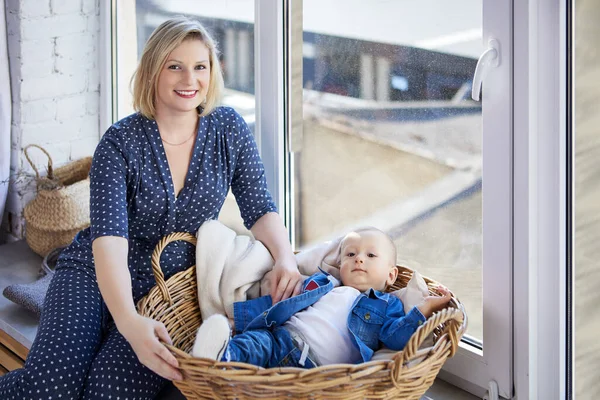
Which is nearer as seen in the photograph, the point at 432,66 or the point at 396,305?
the point at 396,305

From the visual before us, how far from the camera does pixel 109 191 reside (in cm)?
172

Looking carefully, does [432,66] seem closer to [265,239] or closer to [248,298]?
[265,239]

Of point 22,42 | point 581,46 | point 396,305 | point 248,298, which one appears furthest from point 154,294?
point 22,42

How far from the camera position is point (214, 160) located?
1.92m

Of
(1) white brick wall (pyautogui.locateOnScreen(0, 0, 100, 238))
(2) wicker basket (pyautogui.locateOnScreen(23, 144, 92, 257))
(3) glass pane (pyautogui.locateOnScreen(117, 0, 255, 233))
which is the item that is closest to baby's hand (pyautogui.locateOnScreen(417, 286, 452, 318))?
(3) glass pane (pyautogui.locateOnScreen(117, 0, 255, 233))

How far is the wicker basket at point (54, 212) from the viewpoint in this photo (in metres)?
2.57

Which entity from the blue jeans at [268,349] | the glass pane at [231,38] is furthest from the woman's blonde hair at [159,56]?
the blue jeans at [268,349]

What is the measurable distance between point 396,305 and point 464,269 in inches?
9.9

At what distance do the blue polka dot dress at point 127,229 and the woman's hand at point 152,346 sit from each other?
0.21 m

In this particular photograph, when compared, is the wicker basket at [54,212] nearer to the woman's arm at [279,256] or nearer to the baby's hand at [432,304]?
the woman's arm at [279,256]

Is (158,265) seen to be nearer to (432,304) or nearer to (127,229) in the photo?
(127,229)

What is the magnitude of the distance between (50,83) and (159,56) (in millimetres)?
1177

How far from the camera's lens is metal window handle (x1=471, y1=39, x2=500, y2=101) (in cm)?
156

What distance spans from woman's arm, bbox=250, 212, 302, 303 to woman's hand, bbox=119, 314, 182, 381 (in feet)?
1.19
